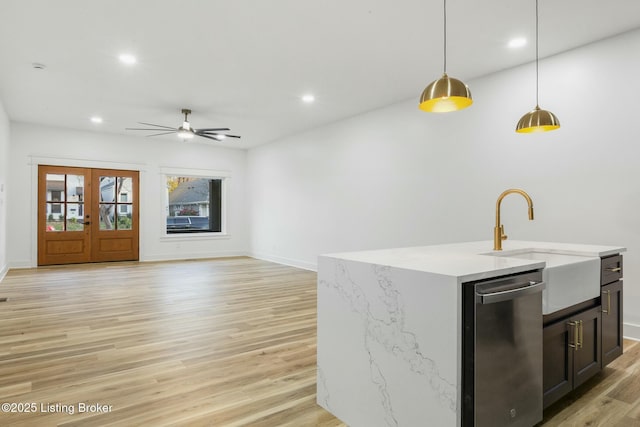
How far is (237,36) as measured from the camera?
146 inches

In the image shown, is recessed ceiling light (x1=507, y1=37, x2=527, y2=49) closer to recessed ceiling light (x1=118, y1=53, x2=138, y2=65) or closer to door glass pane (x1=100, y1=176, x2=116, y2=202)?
recessed ceiling light (x1=118, y1=53, x2=138, y2=65)

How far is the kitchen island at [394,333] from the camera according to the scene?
1.58 m

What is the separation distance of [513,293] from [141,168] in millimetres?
8635

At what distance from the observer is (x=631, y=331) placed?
3469mm

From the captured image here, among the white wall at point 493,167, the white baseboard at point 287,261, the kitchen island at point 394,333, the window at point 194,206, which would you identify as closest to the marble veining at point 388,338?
the kitchen island at point 394,333

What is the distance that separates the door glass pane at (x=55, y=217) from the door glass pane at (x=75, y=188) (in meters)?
0.25

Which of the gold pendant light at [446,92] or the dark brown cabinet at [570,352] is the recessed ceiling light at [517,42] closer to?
the gold pendant light at [446,92]

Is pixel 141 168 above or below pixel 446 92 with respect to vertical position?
above

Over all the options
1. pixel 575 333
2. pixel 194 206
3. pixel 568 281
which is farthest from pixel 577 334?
pixel 194 206

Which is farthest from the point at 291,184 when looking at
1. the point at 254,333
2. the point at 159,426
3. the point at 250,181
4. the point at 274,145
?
the point at 159,426

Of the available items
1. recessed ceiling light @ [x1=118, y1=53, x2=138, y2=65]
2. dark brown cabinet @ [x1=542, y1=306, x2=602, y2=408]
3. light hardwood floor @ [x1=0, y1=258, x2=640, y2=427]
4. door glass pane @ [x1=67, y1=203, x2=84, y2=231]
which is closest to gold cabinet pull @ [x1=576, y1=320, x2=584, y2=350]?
dark brown cabinet @ [x1=542, y1=306, x2=602, y2=408]

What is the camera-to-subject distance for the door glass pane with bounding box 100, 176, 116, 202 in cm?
834

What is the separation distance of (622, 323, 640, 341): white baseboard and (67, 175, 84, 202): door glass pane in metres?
9.28

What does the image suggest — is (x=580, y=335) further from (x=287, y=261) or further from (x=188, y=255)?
(x=188, y=255)
